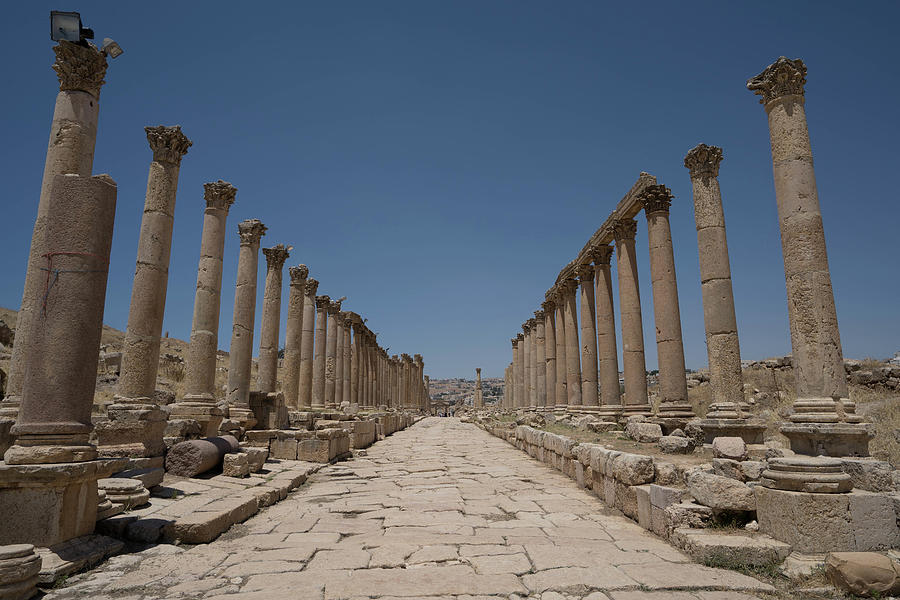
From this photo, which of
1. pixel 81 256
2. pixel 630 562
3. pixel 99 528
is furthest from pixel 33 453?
pixel 630 562

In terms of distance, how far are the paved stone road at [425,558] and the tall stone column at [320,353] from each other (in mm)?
20232

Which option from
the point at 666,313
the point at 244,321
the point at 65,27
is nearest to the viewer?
the point at 65,27

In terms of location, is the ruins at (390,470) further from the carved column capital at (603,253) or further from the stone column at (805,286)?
the carved column capital at (603,253)

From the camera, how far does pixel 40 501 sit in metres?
5.18

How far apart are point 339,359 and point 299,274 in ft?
34.3

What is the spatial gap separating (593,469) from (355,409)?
22.2 meters

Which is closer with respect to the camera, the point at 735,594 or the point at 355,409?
the point at 735,594

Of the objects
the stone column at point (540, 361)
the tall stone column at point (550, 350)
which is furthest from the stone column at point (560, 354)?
the stone column at point (540, 361)

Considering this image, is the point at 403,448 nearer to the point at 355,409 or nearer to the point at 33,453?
the point at 355,409

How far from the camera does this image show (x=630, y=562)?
18.0 ft

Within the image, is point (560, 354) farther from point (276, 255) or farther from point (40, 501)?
point (40, 501)

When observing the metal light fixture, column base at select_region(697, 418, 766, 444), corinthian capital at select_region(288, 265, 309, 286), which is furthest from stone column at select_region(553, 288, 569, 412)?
the metal light fixture

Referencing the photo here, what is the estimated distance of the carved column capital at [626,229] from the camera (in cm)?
1788

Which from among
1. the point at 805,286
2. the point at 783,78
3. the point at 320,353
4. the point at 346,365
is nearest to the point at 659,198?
the point at 783,78
